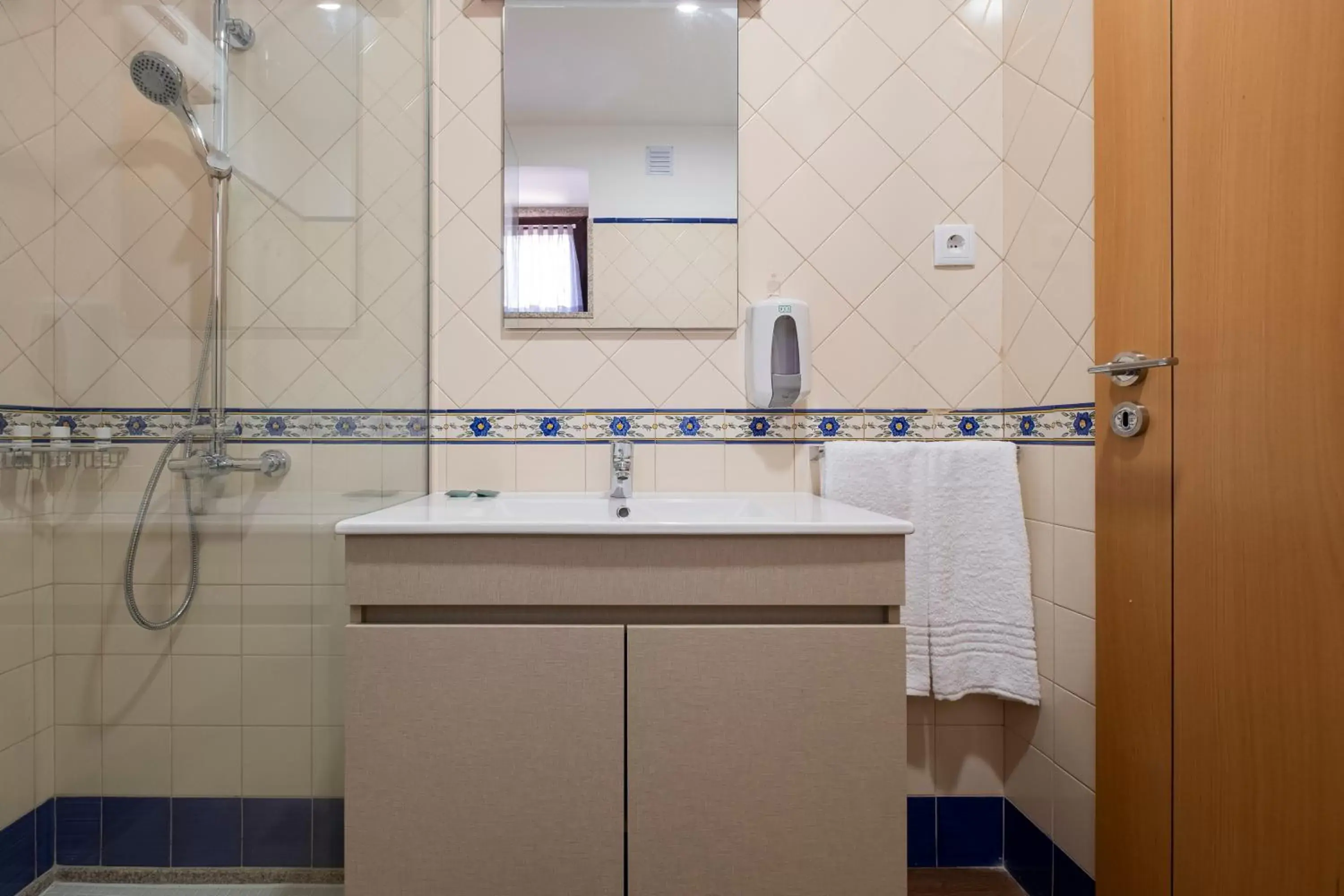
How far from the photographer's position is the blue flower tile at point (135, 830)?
1118 millimetres

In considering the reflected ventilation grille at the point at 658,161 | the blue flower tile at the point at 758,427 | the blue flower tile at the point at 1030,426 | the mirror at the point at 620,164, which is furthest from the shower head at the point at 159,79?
the blue flower tile at the point at 1030,426

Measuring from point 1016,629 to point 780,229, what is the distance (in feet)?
3.34

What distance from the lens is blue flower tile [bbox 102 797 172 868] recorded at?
1.12 metres

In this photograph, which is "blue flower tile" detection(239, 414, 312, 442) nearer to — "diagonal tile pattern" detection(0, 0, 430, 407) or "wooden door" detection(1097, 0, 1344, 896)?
"diagonal tile pattern" detection(0, 0, 430, 407)

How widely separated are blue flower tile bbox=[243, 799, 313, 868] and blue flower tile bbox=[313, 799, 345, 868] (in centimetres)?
1

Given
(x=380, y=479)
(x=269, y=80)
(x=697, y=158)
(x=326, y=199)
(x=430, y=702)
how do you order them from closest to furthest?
(x=430, y=702), (x=269, y=80), (x=326, y=199), (x=380, y=479), (x=697, y=158)

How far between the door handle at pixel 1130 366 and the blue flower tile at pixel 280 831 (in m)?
1.58

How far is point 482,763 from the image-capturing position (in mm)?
937

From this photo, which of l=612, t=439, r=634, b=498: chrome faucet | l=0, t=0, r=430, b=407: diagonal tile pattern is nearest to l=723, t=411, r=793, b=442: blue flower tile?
l=612, t=439, r=634, b=498: chrome faucet

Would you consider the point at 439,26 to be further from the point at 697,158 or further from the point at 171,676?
the point at 171,676

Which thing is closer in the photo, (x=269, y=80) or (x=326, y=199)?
(x=269, y=80)

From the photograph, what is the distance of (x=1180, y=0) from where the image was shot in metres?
0.99

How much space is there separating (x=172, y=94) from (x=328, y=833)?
A: 124 centimetres

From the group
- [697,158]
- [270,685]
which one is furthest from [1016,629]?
[270,685]
